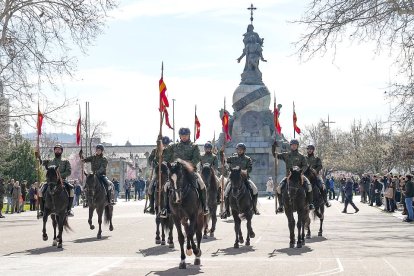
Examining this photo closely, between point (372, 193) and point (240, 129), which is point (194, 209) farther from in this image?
point (240, 129)

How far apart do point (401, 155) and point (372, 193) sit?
368cm

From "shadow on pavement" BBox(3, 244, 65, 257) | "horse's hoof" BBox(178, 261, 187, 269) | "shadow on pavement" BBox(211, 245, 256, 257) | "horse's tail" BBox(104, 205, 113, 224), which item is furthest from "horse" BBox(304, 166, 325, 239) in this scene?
"horse's hoof" BBox(178, 261, 187, 269)

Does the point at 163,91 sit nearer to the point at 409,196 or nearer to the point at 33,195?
the point at 409,196

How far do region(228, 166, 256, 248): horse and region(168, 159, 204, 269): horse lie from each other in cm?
415

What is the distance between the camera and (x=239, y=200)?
2209 centimetres

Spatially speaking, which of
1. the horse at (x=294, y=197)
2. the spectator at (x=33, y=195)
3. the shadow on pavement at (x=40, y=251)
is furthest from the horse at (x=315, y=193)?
the spectator at (x=33, y=195)

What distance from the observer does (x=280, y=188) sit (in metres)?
22.2

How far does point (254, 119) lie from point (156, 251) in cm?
6293

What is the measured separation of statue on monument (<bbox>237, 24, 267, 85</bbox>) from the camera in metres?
85.6

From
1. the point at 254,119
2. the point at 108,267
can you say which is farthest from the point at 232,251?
the point at 254,119

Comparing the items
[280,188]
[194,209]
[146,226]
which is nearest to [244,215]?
[280,188]

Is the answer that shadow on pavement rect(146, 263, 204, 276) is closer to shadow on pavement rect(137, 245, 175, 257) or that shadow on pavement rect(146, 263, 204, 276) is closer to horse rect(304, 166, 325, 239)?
shadow on pavement rect(137, 245, 175, 257)

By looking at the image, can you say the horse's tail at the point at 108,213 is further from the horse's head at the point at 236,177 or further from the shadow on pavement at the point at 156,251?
→ the horse's head at the point at 236,177

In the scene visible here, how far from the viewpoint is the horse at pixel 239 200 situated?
2169cm
